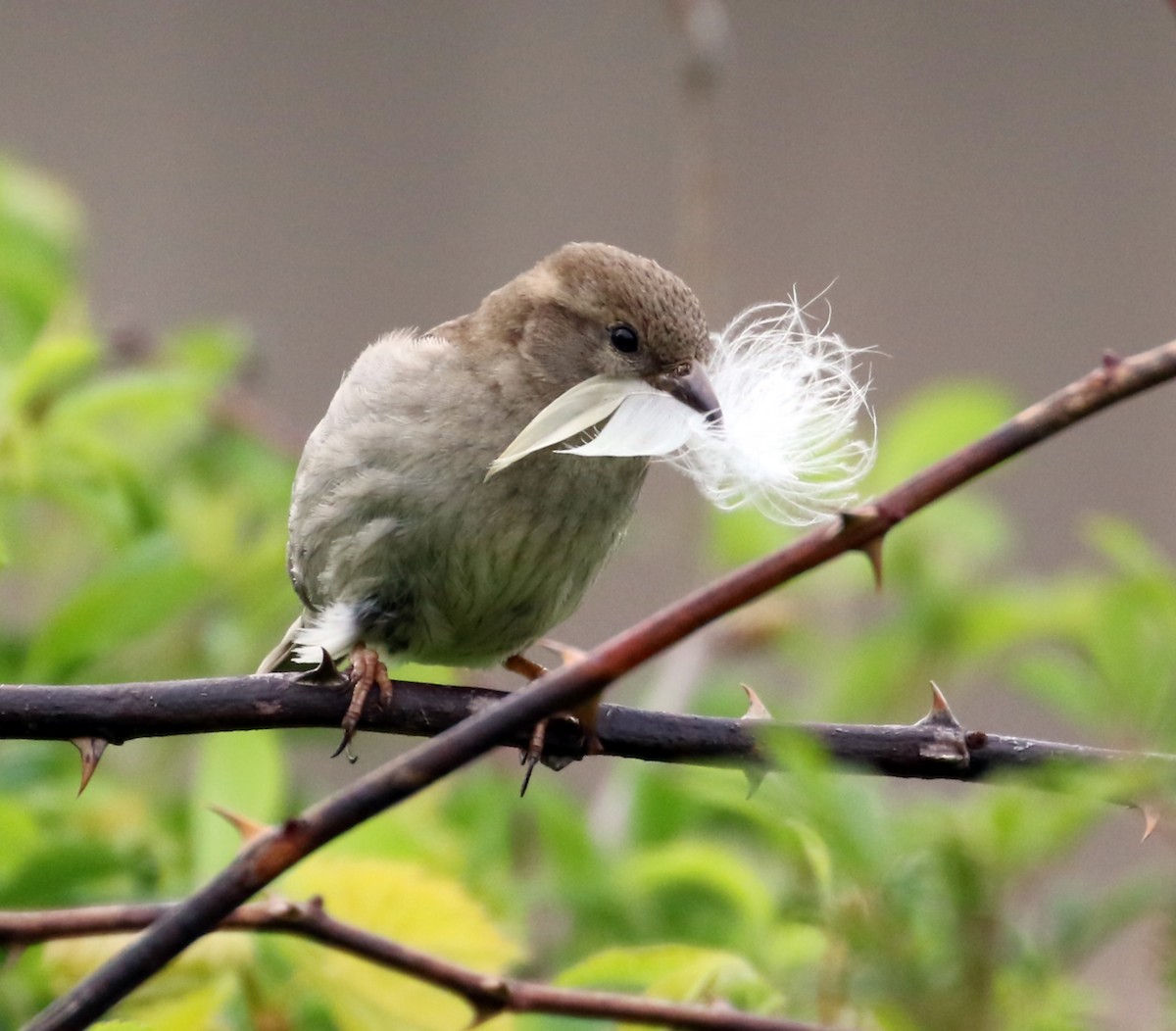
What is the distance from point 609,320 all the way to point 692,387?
21.1 inches

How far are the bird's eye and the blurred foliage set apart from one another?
1.90ft

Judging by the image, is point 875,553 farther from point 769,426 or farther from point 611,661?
point 769,426

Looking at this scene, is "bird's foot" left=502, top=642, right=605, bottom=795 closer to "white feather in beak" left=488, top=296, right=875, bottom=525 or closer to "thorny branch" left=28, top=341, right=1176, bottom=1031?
"thorny branch" left=28, top=341, right=1176, bottom=1031

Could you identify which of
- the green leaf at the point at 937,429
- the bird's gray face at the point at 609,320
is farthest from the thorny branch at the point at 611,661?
the green leaf at the point at 937,429

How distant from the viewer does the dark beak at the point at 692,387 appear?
2.00 metres

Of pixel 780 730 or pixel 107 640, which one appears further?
pixel 107 640

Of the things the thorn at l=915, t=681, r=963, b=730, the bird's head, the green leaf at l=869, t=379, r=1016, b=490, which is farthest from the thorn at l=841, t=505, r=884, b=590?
the green leaf at l=869, t=379, r=1016, b=490

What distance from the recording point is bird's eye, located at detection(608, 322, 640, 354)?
8.70ft

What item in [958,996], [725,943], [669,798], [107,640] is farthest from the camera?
[669,798]

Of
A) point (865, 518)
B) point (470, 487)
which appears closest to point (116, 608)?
point (470, 487)

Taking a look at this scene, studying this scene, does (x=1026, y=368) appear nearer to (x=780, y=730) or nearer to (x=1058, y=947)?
(x=1058, y=947)

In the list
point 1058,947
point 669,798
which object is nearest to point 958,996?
point 1058,947

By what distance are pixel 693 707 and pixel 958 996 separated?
2.10 metres

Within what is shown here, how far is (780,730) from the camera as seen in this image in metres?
0.85
